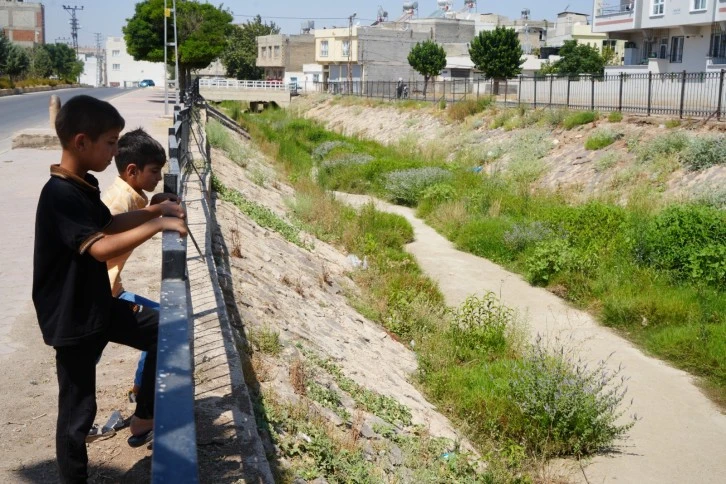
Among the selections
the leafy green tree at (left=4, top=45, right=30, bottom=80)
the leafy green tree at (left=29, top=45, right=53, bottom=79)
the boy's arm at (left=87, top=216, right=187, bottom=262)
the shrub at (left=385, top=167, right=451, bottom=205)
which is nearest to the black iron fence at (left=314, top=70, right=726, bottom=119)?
the shrub at (left=385, top=167, right=451, bottom=205)

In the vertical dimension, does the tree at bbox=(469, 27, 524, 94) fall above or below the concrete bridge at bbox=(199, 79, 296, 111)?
above

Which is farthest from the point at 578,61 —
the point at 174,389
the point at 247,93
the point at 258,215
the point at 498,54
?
the point at 174,389

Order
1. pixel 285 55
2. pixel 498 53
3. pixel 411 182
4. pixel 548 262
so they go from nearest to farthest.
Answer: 1. pixel 548 262
2. pixel 411 182
3. pixel 498 53
4. pixel 285 55

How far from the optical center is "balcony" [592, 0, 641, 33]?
145 ft

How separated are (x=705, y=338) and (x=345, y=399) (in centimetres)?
607

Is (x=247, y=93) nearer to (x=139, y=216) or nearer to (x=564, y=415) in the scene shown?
(x=564, y=415)

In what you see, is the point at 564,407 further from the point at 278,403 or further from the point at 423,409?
the point at 278,403

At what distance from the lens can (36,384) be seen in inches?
212

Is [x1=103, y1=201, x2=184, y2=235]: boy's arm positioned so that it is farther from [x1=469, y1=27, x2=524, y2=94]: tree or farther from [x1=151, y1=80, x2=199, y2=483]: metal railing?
[x1=469, y1=27, x2=524, y2=94]: tree

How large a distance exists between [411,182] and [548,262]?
27.5ft

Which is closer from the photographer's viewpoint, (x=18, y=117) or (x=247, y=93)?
(x=18, y=117)

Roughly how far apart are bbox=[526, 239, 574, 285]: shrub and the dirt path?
0.25 metres

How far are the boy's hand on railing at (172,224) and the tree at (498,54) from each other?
146ft

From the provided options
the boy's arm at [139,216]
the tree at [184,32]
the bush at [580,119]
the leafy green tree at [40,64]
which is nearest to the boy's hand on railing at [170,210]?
the boy's arm at [139,216]
